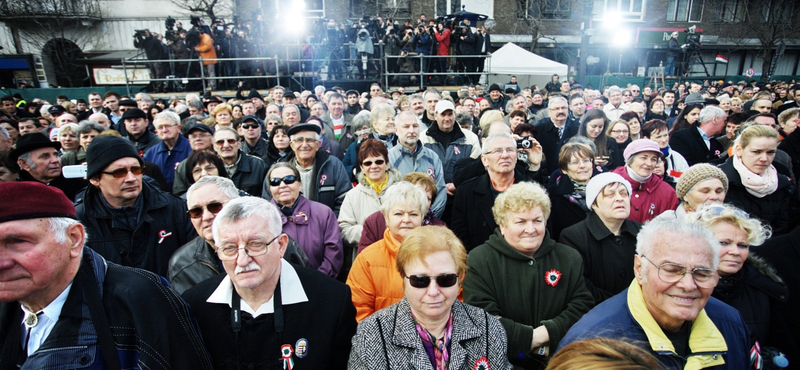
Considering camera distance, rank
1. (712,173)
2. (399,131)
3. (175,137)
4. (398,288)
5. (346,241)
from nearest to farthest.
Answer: (398,288)
(712,173)
(346,241)
(399,131)
(175,137)

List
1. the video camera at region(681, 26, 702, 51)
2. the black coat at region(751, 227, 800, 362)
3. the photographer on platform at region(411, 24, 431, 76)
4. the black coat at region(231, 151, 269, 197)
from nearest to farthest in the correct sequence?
the black coat at region(751, 227, 800, 362) < the black coat at region(231, 151, 269, 197) < the photographer on platform at region(411, 24, 431, 76) < the video camera at region(681, 26, 702, 51)

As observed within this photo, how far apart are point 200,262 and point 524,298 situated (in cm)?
195

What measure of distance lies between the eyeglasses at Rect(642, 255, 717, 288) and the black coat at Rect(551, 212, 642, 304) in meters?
0.86

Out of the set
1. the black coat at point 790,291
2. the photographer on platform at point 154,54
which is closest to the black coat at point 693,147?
the black coat at point 790,291

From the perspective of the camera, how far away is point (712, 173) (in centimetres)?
310

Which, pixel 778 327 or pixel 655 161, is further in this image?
pixel 655 161

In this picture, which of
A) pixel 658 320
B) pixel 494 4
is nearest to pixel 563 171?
pixel 658 320

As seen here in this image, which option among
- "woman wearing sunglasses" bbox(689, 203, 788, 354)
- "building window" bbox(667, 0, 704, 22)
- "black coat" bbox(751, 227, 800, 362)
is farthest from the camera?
"building window" bbox(667, 0, 704, 22)

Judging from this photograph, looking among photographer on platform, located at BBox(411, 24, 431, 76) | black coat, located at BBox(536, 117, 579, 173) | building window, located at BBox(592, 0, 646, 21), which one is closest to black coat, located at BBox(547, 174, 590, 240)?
black coat, located at BBox(536, 117, 579, 173)

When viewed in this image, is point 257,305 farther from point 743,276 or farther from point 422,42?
point 422,42

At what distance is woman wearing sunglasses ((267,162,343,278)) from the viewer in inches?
127

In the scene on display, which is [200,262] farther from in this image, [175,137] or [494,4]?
[494,4]

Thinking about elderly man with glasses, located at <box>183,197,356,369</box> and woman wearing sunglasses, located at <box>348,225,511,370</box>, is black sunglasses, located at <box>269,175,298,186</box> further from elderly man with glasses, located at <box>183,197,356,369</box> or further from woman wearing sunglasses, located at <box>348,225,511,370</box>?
woman wearing sunglasses, located at <box>348,225,511,370</box>

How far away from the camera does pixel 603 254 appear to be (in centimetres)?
276
